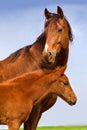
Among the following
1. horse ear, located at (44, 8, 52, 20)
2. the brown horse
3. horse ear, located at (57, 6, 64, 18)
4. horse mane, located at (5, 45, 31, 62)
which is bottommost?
the brown horse

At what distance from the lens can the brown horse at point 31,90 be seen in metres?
10.2

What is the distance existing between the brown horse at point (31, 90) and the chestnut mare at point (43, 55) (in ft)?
0.92

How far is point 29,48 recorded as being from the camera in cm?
1131

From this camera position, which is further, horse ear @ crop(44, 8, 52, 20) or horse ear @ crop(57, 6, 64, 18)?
horse ear @ crop(44, 8, 52, 20)

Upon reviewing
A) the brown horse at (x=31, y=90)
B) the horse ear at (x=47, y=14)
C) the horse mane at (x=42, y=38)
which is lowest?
the brown horse at (x=31, y=90)

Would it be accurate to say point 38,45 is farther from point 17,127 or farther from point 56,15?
point 17,127

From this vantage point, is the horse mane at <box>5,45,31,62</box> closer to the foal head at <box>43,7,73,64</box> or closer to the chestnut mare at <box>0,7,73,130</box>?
the chestnut mare at <box>0,7,73,130</box>

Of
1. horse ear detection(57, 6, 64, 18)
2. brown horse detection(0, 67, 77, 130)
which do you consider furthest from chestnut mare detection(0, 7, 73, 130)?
brown horse detection(0, 67, 77, 130)

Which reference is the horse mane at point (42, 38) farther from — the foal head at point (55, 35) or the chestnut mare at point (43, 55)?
the foal head at point (55, 35)

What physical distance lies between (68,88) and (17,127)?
4.94 feet

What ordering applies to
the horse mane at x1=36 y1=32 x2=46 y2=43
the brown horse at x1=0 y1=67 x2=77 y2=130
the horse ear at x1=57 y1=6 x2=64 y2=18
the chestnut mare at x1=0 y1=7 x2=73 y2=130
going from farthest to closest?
the horse mane at x1=36 y1=32 x2=46 y2=43
the horse ear at x1=57 y1=6 x2=64 y2=18
the chestnut mare at x1=0 y1=7 x2=73 y2=130
the brown horse at x1=0 y1=67 x2=77 y2=130

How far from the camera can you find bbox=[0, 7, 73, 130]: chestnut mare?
1076 cm

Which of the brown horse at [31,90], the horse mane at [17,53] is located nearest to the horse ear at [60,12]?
the horse mane at [17,53]

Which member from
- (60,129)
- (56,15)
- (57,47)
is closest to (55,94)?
(57,47)
